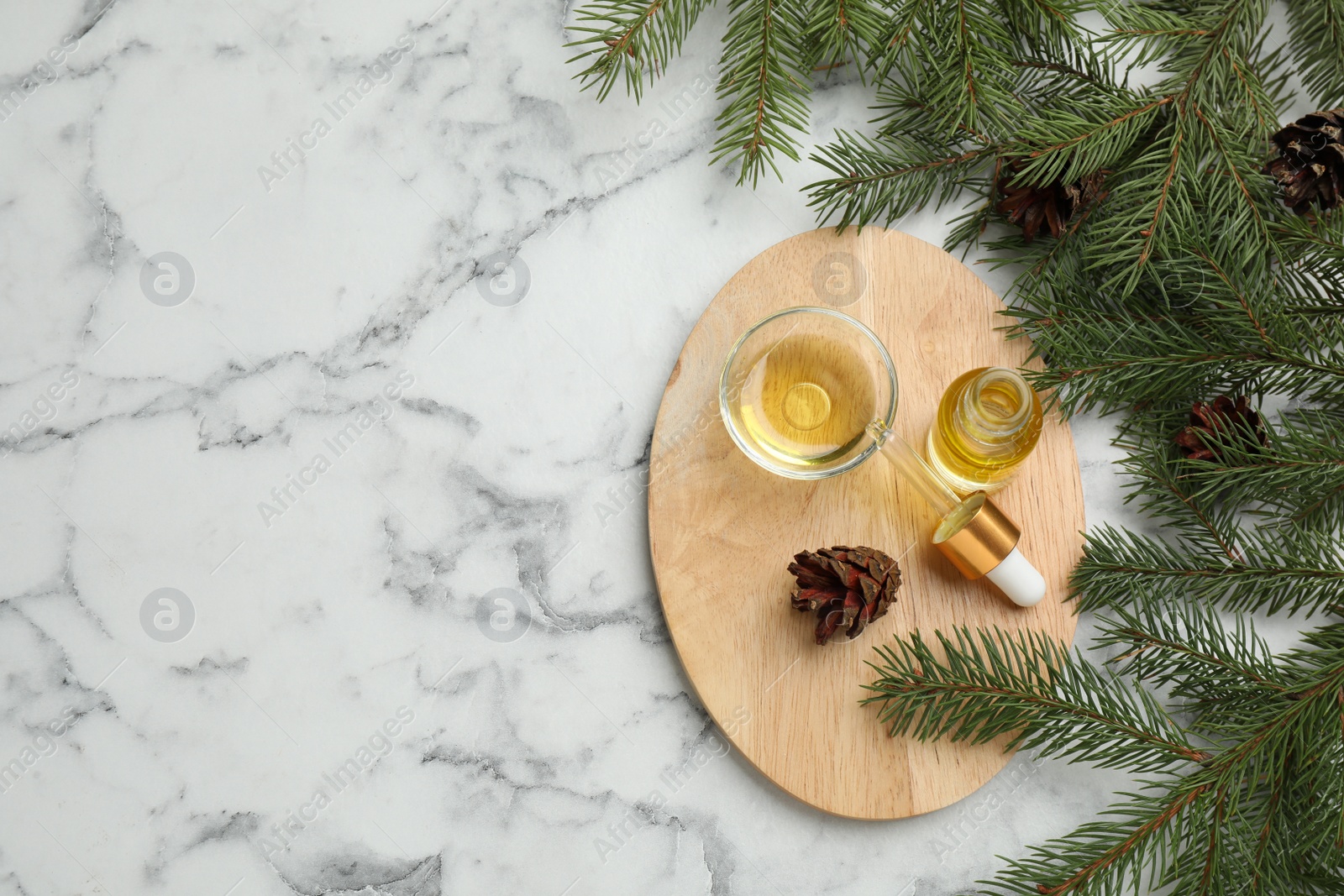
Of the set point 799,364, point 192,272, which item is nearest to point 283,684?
point 192,272

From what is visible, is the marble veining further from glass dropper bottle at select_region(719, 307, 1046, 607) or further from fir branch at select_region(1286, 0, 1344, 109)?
fir branch at select_region(1286, 0, 1344, 109)

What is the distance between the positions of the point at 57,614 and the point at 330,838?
1.07 feet

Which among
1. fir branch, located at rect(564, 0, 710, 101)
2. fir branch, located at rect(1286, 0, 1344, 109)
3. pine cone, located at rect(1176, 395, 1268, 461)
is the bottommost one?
pine cone, located at rect(1176, 395, 1268, 461)

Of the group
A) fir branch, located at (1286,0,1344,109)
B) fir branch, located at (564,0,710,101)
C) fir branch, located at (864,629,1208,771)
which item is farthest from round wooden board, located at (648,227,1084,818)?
fir branch, located at (1286,0,1344,109)

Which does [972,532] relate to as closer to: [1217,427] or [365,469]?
[1217,427]

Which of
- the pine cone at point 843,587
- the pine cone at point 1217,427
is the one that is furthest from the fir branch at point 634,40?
the pine cone at point 1217,427

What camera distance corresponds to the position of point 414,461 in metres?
0.80

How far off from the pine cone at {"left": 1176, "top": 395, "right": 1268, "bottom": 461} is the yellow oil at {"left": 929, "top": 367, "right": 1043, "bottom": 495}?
0.42 feet

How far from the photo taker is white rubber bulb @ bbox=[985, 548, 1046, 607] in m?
0.71

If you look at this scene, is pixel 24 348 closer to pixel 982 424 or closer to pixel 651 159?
pixel 651 159

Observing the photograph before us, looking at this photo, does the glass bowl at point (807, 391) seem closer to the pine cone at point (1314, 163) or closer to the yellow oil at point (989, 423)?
the yellow oil at point (989, 423)

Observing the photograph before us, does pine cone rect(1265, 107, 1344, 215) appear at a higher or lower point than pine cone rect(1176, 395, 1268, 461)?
higher

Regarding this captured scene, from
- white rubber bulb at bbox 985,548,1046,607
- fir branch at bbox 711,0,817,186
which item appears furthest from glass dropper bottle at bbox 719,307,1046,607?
fir branch at bbox 711,0,817,186

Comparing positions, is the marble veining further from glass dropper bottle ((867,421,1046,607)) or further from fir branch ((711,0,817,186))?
glass dropper bottle ((867,421,1046,607))
